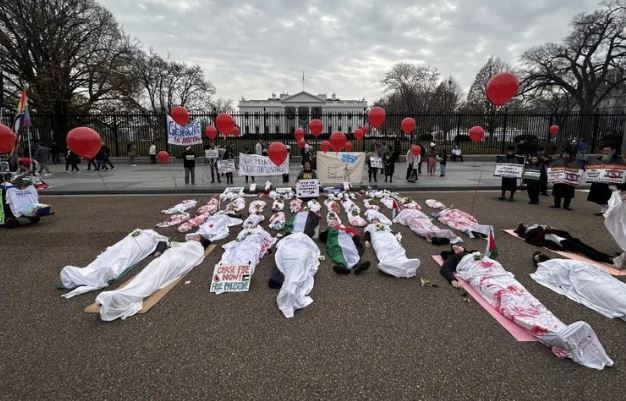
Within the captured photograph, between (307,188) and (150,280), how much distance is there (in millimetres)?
6828

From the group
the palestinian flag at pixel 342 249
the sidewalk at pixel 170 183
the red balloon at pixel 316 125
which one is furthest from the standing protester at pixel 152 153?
the palestinian flag at pixel 342 249

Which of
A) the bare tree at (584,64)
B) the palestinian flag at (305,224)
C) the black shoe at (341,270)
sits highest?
the bare tree at (584,64)

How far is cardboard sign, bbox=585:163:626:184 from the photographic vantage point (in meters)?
7.92

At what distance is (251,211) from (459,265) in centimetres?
522

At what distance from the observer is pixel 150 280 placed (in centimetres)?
412

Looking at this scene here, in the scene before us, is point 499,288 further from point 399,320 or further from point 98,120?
point 98,120

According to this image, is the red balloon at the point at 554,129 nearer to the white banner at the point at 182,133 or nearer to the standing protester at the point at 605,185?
the standing protester at the point at 605,185

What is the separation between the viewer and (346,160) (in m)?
13.0

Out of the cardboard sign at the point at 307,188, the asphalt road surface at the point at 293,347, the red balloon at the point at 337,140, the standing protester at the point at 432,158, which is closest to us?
the asphalt road surface at the point at 293,347

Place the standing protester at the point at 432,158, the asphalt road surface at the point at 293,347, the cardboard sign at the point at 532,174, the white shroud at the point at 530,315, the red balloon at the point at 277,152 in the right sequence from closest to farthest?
the asphalt road surface at the point at 293,347 < the white shroud at the point at 530,315 < the cardboard sign at the point at 532,174 < the red balloon at the point at 277,152 < the standing protester at the point at 432,158

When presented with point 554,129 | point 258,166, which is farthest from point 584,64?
point 258,166

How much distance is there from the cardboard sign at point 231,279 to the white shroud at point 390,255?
1.91 meters

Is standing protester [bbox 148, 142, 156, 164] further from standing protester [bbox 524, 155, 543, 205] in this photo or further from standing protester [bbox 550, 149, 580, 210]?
standing protester [bbox 550, 149, 580, 210]

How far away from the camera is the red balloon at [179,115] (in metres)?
11.6
